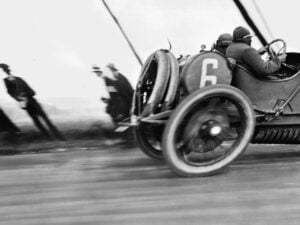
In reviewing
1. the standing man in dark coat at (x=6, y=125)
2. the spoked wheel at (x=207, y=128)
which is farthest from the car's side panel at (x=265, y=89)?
the standing man in dark coat at (x=6, y=125)

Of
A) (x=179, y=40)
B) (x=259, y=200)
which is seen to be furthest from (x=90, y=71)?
(x=259, y=200)

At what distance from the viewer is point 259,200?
4.41m

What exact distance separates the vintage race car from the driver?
0.25 ft

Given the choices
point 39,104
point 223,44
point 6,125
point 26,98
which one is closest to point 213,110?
point 223,44

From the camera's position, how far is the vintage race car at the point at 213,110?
195 inches

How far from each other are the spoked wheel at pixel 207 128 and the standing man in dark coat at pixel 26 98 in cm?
230

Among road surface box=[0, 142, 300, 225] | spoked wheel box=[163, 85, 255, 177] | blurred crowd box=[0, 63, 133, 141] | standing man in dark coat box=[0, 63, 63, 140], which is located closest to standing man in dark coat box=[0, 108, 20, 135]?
blurred crowd box=[0, 63, 133, 141]

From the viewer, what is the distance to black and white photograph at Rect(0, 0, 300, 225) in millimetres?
4465

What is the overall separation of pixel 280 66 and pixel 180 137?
1201 mm

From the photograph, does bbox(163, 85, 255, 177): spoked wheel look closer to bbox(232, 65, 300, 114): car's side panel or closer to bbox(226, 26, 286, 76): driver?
bbox(232, 65, 300, 114): car's side panel

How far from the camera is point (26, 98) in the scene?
695 cm

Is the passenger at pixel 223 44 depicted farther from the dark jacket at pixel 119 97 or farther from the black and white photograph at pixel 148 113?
Result: the dark jacket at pixel 119 97

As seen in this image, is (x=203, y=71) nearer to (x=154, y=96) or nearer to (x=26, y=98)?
(x=154, y=96)

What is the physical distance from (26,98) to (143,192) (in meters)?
2.72
